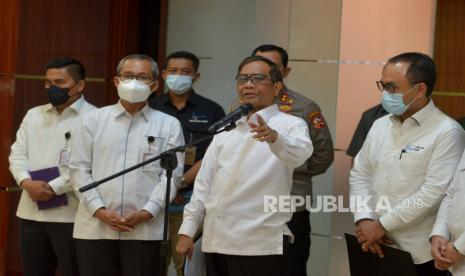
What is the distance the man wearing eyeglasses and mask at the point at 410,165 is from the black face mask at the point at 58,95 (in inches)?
75.0

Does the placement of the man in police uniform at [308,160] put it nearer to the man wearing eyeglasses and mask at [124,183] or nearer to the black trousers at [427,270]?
the man wearing eyeglasses and mask at [124,183]

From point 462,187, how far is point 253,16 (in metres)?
2.91

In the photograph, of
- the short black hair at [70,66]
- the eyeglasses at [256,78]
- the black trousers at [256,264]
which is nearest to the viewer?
the black trousers at [256,264]

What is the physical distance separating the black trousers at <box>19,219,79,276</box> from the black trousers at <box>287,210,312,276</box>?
50.3 inches

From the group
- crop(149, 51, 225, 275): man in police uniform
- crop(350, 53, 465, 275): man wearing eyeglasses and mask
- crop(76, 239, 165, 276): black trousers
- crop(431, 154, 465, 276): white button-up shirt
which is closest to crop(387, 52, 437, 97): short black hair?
crop(350, 53, 465, 275): man wearing eyeglasses and mask

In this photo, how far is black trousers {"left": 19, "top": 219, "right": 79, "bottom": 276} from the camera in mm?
4254

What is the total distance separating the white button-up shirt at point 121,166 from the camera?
3.83 meters


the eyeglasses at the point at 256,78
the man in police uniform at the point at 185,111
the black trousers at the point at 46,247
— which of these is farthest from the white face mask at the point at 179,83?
the eyeglasses at the point at 256,78

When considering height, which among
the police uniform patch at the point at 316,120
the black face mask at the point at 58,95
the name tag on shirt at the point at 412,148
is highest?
the black face mask at the point at 58,95

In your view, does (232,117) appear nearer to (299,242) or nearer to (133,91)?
(133,91)

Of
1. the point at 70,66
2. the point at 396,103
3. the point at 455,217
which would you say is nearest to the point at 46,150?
the point at 70,66

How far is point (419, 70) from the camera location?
136 inches

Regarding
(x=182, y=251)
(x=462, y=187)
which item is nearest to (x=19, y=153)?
(x=182, y=251)

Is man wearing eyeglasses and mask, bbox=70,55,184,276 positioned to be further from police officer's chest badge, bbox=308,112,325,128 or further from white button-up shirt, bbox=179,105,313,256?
police officer's chest badge, bbox=308,112,325,128
